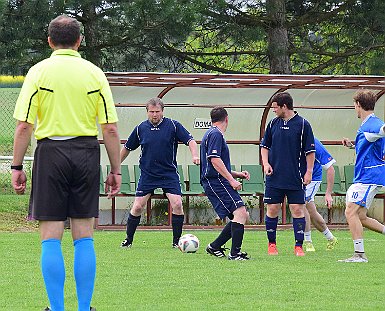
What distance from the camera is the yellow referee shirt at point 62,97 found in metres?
7.05

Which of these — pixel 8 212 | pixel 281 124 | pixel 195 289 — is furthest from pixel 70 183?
pixel 8 212

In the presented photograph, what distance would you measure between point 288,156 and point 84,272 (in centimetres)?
562

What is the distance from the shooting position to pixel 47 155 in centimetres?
712

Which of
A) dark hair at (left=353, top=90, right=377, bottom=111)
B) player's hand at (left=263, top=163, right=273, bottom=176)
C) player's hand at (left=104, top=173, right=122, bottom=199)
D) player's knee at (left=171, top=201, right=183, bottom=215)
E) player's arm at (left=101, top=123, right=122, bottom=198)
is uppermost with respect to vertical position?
dark hair at (left=353, top=90, right=377, bottom=111)

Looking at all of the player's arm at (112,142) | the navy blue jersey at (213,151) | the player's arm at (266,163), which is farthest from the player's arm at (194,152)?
the player's arm at (112,142)

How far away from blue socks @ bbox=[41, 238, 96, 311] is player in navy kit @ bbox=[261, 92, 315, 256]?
5.49 m

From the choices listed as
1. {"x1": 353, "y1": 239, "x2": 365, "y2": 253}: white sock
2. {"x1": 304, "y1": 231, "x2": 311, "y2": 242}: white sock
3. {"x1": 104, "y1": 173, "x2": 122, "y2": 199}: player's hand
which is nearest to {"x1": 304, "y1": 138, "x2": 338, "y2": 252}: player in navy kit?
{"x1": 304, "y1": 231, "x2": 311, "y2": 242}: white sock

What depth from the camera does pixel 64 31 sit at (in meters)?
7.17

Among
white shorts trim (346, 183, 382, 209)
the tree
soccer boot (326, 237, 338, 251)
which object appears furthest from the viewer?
the tree

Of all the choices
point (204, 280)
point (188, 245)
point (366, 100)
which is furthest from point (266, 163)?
point (204, 280)

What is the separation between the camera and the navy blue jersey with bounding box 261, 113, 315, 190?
12.4m

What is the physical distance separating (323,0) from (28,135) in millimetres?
15453

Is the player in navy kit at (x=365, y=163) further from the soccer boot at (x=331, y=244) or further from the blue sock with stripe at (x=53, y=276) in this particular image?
the blue sock with stripe at (x=53, y=276)

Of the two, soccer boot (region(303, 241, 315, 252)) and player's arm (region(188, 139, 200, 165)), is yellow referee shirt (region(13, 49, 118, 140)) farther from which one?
soccer boot (region(303, 241, 315, 252))
